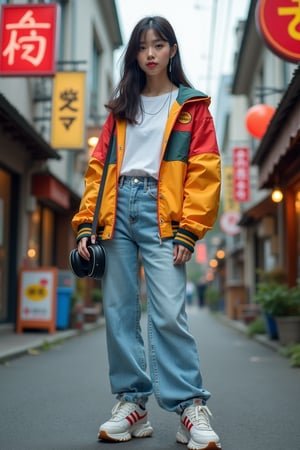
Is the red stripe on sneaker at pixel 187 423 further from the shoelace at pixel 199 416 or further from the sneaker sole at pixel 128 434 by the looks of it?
the sneaker sole at pixel 128 434

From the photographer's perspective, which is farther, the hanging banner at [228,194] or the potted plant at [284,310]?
the hanging banner at [228,194]

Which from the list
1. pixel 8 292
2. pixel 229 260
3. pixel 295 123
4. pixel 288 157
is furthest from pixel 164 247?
pixel 229 260

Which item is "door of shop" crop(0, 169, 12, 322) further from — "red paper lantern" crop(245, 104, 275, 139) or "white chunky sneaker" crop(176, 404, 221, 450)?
"white chunky sneaker" crop(176, 404, 221, 450)

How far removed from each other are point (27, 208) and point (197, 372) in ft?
28.8

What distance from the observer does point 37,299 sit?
10.4 m

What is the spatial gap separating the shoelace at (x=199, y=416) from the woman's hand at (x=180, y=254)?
0.71 m

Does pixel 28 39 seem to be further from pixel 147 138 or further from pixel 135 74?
pixel 147 138

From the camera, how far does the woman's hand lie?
9.54ft

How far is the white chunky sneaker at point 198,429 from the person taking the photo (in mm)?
2723

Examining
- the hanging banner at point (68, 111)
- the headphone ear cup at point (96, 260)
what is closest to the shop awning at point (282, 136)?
the headphone ear cup at point (96, 260)

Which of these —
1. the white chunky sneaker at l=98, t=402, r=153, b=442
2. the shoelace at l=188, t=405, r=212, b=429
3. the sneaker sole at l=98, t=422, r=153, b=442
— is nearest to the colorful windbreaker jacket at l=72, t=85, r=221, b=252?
the shoelace at l=188, t=405, r=212, b=429

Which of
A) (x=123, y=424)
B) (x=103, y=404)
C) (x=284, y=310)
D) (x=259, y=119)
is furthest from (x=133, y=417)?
(x=259, y=119)

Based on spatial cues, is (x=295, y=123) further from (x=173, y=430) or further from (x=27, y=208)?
(x=27, y=208)

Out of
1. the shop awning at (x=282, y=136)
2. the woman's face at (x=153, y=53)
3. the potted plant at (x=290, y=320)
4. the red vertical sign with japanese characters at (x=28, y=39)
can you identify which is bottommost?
the potted plant at (x=290, y=320)
